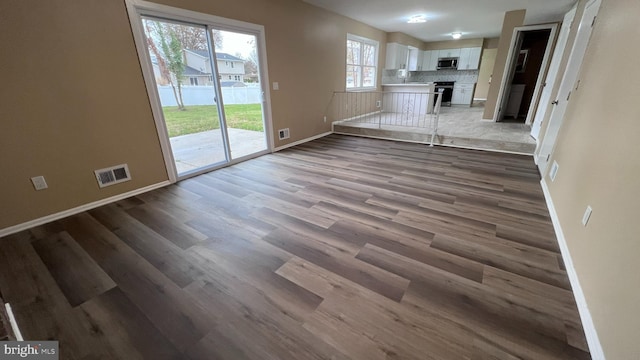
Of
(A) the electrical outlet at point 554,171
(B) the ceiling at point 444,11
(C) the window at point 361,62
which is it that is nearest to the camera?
(A) the electrical outlet at point 554,171

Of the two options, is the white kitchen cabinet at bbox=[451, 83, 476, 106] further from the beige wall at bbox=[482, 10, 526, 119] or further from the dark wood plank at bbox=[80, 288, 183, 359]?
the dark wood plank at bbox=[80, 288, 183, 359]

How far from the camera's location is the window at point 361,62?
6.45 meters

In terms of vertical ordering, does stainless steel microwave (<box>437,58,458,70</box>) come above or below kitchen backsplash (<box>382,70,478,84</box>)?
above

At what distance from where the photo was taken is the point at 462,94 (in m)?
9.66

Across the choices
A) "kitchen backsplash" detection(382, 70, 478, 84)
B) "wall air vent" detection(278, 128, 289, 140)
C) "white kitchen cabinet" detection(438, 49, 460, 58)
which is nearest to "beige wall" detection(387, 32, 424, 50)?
"kitchen backsplash" detection(382, 70, 478, 84)

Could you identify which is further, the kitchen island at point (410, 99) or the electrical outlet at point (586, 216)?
the kitchen island at point (410, 99)

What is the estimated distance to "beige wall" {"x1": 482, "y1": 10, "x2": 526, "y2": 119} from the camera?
5.30 m

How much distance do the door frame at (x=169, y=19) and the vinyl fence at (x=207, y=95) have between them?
151mm

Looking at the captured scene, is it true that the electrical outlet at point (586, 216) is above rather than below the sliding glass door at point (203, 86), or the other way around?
below

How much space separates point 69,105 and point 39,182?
783 mm

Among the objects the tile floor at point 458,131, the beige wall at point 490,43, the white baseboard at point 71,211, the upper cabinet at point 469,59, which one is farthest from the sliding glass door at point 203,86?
the beige wall at point 490,43

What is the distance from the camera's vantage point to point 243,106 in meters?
4.26

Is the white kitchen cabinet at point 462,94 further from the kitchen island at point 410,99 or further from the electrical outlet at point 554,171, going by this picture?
the electrical outlet at point 554,171
